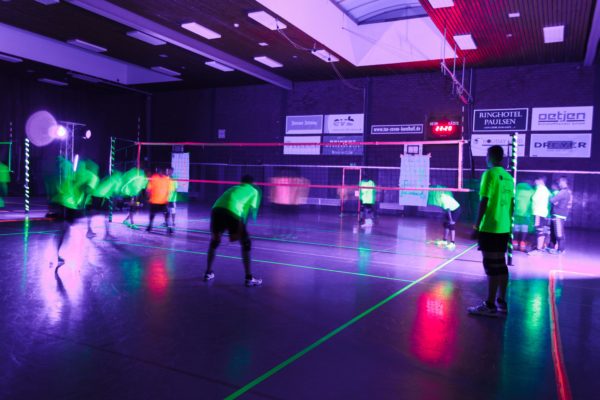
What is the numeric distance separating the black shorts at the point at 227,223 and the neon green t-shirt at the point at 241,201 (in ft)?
0.18

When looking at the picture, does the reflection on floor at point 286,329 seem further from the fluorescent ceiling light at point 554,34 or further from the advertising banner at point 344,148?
the advertising banner at point 344,148

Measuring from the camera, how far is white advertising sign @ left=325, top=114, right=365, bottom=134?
1958 centimetres

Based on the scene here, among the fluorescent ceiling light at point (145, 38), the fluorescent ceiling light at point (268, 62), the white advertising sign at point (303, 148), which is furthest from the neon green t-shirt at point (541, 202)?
the fluorescent ceiling light at point (145, 38)

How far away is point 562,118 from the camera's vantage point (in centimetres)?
1595

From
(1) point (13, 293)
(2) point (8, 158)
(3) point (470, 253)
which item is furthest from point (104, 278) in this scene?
(2) point (8, 158)

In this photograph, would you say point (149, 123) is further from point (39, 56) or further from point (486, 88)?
point (486, 88)

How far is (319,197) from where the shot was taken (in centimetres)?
2008

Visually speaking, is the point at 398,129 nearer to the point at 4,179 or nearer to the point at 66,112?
the point at 66,112

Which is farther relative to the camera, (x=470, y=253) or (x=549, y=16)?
(x=549, y=16)

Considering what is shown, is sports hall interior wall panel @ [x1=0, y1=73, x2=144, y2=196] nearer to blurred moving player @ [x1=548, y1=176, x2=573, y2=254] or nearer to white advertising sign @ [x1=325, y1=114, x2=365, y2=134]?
white advertising sign @ [x1=325, y1=114, x2=365, y2=134]

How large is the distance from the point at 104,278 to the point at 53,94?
2098cm

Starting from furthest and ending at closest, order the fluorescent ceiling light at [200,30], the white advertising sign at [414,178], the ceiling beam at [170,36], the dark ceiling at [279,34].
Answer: the white advertising sign at [414,178] < the fluorescent ceiling light at [200,30] < the ceiling beam at [170,36] < the dark ceiling at [279,34]

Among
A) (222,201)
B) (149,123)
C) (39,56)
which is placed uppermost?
(39,56)

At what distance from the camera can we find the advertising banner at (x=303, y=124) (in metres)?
20.5
